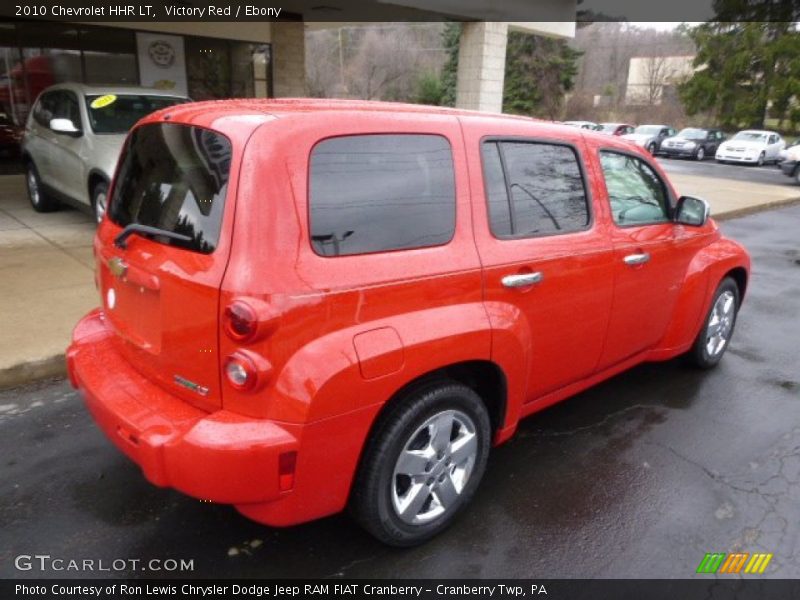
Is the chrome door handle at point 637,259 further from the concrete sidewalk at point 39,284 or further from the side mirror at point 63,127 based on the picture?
the side mirror at point 63,127

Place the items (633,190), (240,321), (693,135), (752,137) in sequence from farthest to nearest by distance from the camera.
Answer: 1. (693,135)
2. (752,137)
3. (633,190)
4. (240,321)

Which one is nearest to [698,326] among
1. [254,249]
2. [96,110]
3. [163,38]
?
[254,249]

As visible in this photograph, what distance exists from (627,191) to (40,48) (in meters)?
13.4

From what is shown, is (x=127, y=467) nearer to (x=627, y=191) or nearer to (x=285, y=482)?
(x=285, y=482)

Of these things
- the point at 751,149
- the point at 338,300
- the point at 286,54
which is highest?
the point at 286,54

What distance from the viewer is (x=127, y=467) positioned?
3.25 meters

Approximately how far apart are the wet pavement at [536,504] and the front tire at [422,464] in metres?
0.15

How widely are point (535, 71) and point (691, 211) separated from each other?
3773 centimetres

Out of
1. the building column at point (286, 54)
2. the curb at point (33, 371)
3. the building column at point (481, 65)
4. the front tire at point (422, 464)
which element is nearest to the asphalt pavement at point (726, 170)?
the building column at point (481, 65)

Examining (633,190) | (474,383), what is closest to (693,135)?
(633,190)

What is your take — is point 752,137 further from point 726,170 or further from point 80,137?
point 80,137

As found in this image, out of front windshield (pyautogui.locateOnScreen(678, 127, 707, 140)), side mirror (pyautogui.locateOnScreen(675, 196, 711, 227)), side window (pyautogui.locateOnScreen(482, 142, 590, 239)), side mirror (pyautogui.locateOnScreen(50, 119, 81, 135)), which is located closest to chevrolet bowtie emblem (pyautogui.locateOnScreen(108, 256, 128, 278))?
side window (pyautogui.locateOnScreen(482, 142, 590, 239))

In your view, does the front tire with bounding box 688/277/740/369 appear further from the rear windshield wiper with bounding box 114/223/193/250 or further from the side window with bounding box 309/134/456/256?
the rear windshield wiper with bounding box 114/223/193/250

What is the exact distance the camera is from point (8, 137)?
42.9ft
